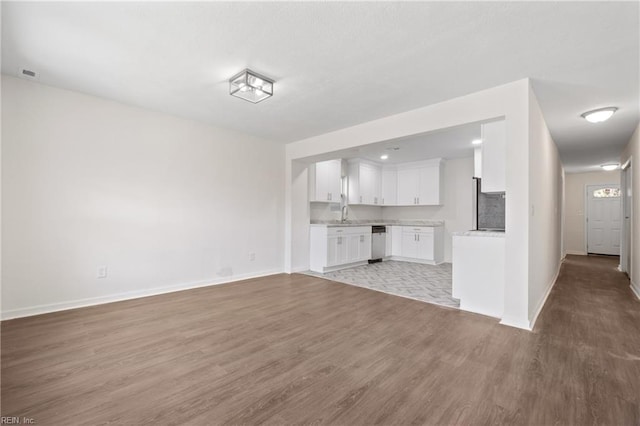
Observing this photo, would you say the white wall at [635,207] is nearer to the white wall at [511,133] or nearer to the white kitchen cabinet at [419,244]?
the white wall at [511,133]

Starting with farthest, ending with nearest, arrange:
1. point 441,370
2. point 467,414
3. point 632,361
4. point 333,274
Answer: point 333,274 < point 632,361 < point 441,370 < point 467,414

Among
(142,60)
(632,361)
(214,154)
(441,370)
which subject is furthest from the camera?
(214,154)

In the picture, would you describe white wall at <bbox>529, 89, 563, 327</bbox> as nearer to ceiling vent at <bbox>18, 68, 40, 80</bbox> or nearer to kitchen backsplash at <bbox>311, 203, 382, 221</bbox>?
kitchen backsplash at <bbox>311, 203, 382, 221</bbox>

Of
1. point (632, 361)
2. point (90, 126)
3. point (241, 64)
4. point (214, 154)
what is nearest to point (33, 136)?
point (90, 126)

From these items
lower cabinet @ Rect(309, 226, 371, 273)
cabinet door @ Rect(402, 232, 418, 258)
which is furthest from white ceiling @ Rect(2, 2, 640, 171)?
cabinet door @ Rect(402, 232, 418, 258)

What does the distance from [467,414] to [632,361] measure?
1.72 meters

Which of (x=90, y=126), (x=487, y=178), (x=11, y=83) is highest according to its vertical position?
(x=11, y=83)

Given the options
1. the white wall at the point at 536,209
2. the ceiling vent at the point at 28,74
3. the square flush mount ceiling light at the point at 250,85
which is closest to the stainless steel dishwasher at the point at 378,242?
the white wall at the point at 536,209

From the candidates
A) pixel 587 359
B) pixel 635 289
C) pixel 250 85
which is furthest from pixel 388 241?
pixel 250 85

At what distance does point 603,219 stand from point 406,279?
752 centimetres

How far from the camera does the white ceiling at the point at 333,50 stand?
196 centimetres

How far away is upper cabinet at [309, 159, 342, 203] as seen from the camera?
6033mm

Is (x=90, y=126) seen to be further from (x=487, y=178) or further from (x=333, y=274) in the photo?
(x=487, y=178)

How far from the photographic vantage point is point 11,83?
2980 mm
